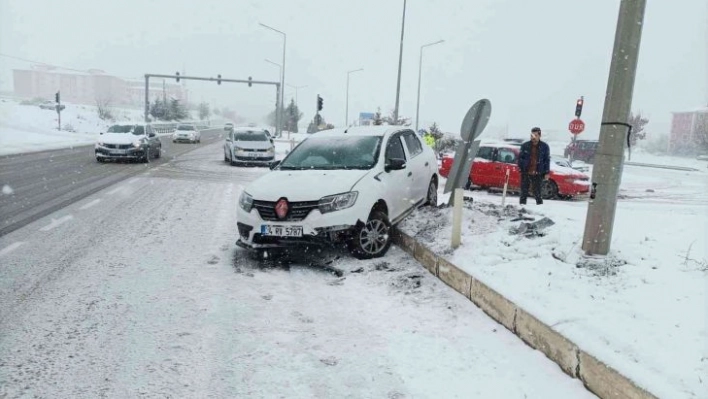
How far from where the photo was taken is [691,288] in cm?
425

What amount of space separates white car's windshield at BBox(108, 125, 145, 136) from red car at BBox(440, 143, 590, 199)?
1294 cm

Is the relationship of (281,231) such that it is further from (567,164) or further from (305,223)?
(567,164)

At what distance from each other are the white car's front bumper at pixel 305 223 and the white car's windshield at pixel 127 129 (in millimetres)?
15899

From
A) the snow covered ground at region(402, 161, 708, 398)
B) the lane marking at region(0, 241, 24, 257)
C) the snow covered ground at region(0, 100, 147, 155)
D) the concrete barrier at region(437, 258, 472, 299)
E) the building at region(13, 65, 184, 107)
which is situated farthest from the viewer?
the building at region(13, 65, 184, 107)

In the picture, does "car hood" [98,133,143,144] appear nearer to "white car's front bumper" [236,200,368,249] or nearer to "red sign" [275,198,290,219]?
A: "white car's front bumper" [236,200,368,249]

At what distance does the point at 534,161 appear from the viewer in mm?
9898

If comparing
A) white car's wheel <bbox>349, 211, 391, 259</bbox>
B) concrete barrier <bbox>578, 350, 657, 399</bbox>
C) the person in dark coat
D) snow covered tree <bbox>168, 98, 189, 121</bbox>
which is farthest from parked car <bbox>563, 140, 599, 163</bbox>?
snow covered tree <bbox>168, 98, 189, 121</bbox>

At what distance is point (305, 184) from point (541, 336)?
3.44 metres

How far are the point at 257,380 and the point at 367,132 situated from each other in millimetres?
5279

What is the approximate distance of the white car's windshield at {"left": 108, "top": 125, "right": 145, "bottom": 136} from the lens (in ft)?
66.7

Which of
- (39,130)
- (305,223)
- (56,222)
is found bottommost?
(39,130)

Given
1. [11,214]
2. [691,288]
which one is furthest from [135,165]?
[691,288]

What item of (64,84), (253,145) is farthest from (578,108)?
(64,84)

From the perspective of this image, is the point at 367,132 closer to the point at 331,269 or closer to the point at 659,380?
the point at 331,269
